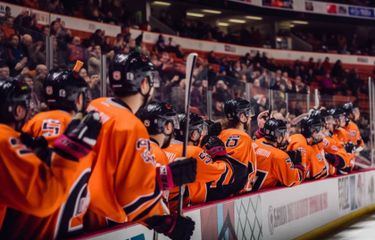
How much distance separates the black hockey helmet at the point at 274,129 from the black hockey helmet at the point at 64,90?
3061 mm

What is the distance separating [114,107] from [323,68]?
1612 centimetres

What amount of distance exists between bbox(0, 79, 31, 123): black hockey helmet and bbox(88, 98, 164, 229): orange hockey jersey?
0.40 meters

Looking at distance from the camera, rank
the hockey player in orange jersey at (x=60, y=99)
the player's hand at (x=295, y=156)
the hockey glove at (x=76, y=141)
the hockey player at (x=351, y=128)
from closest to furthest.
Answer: the hockey glove at (x=76, y=141) < the hockey player in orange jersey at (x=60, y=99) < the player's hand at (x=295, y=156) < the hockey player at (x=351, y=128)

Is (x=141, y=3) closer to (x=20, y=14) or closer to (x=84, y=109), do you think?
(x=20, y=14)

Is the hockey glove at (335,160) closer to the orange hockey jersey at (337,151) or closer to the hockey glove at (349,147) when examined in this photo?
the orange hockey jersey at (337,151)

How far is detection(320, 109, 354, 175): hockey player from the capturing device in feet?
23.8

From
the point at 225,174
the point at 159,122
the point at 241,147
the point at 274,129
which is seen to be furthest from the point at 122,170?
the point at 274,129

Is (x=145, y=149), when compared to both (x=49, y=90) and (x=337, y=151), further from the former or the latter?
(x=337, y=151)

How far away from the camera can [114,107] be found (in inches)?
111

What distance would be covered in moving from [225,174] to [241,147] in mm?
343

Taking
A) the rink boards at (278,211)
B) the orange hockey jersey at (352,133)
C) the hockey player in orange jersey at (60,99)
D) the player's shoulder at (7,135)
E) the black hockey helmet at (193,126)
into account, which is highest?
the hockey player in orange jersey at (60,99)

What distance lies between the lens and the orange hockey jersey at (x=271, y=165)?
18.5 ft

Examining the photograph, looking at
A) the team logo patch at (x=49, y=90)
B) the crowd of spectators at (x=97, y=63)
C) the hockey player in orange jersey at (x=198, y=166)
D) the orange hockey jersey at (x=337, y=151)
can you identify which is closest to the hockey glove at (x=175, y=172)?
the team logo patch at (x=49, y=90)

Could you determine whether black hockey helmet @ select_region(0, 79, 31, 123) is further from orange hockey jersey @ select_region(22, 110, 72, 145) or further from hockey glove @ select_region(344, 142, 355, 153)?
hockey glove @ select_region(344, 142, 355, 153)
